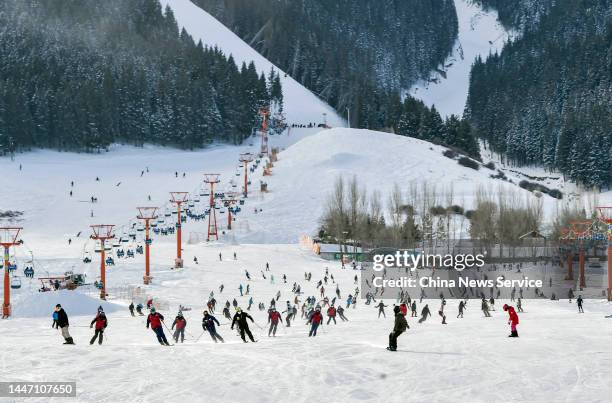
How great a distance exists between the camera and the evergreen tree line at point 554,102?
4380 inches

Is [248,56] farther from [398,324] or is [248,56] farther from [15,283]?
[398,324]

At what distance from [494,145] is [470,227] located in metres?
81.0

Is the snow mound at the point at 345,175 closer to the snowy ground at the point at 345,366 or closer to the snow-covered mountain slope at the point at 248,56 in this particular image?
the snowy ground at the point at 345,366

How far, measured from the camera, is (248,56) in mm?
171750

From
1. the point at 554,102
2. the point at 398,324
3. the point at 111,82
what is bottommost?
the point at 398,324

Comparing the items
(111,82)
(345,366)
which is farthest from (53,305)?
(111,82)

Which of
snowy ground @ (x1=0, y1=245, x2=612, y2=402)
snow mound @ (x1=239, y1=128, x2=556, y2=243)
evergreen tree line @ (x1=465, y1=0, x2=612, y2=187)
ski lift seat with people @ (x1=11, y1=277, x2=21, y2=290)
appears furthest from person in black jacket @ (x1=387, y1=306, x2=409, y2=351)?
evergreen tree line @ (x1=465, y1=0, x2=612, y2=187)

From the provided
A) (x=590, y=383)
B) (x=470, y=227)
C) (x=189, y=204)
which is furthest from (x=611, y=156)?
(x=590, y=383)

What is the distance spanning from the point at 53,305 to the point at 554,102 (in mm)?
128845

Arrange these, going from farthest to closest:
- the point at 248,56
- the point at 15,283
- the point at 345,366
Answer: the point at 248,56, the point at 15,283, the point at 345,366

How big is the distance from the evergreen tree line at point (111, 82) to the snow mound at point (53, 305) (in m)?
69.9

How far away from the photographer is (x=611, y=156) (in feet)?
352

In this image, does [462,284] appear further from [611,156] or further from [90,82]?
[90,82]

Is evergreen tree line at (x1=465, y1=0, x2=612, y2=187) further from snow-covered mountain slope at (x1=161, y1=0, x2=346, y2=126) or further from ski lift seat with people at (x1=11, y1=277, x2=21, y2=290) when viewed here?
ski lift seat with people at (x1=11, y1=277, x2=21, y2=290)
